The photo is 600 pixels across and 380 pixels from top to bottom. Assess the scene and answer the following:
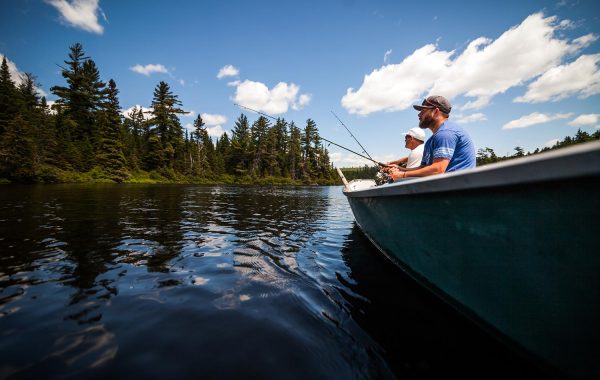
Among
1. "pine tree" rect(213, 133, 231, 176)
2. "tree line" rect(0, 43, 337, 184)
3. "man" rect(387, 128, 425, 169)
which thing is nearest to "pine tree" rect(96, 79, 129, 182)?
"tree line" rect(0, 43, 337, 184)

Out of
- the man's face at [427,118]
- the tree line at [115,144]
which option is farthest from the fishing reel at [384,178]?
the tree line at [115,144]

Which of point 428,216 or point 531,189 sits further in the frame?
point 428,216

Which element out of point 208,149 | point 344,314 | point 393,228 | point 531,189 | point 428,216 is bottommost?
point 344,314

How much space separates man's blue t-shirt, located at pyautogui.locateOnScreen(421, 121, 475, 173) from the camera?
3258 millimetres

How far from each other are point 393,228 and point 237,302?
2.18 meters

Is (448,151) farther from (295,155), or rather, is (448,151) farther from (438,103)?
(295,155)

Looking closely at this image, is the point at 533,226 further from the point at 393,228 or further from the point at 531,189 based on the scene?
the point at 393,228

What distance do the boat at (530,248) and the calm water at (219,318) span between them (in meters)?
0.41

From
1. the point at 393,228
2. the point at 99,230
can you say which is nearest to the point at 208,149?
the point at 99,230

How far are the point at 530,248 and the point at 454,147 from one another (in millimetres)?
2042

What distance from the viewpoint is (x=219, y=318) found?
241 centimetres

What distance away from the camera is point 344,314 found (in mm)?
2703

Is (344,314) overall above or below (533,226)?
below

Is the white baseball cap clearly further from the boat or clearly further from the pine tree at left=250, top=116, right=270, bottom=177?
the pine tree at left=250, top=116, right=270, bottom=177
